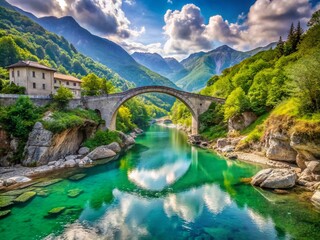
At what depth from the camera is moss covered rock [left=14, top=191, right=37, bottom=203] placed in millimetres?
14734

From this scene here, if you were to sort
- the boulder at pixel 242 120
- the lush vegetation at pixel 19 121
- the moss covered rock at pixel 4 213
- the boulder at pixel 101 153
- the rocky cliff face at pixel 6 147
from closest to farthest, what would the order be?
1. the moss covered rock at pixel 4 213
2. the rocky cliff face at pixel 6 147
3. the lush vegetation at pixel 19 121
4. the boulder at pixel 101 153
5. the boulder at pixel 242 120

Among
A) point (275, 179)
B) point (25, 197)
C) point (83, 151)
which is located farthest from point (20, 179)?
point (275, 179)

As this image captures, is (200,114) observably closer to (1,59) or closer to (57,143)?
(57,143)

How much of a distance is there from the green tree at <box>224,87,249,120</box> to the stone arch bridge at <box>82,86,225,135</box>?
6.56 meters

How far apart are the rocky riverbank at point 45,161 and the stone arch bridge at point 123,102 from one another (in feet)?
26.6

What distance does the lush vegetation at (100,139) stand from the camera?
29394mm

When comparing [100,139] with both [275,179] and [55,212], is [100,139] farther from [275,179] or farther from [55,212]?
[275,179]

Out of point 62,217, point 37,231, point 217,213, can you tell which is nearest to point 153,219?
point 217,213

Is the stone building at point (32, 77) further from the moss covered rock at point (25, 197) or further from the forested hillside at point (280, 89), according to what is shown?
the forested hillside at point (280, 89)

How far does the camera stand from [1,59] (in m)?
52.9

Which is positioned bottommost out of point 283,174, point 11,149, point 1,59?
point 283,174

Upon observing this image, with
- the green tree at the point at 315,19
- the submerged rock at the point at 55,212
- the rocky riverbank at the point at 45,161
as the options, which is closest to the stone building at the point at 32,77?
the rocky riverbank at the point at 45,161

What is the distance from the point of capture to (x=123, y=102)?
37.8 metres

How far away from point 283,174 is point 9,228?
1786 cm
